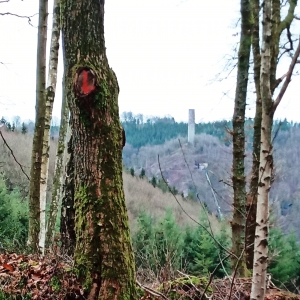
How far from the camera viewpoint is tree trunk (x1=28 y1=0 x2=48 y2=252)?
641 cm

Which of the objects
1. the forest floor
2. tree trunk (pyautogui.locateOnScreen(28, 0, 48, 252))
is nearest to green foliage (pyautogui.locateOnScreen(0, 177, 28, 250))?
tree trunk (pyautogui.locateOnScreen(28, 0, 48, 252))

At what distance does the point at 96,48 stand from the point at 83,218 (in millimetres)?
1279

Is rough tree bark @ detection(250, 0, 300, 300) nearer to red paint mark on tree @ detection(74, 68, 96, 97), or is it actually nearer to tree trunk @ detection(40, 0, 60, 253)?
red paint mark on tree @ detection(74, 68, 96, 97)

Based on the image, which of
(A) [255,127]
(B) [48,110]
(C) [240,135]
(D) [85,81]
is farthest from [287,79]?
(B) [48,110]

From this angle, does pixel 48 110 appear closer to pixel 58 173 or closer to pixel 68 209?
pixel 58 173

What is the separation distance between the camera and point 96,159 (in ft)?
9.43

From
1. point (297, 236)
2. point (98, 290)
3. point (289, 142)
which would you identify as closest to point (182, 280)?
point (98, 290)

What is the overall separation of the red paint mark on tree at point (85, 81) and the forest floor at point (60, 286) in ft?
4.43

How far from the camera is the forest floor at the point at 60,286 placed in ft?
9.84

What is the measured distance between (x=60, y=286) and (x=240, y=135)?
423cm

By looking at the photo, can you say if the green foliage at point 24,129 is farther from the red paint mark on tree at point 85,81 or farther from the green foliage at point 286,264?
the red paint mark on tree at point 85,81

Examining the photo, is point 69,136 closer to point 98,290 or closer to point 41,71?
point 98,290

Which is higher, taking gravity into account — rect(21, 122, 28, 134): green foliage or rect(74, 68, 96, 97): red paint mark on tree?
rect(74, 68, 96, 97): red paint mark on tree

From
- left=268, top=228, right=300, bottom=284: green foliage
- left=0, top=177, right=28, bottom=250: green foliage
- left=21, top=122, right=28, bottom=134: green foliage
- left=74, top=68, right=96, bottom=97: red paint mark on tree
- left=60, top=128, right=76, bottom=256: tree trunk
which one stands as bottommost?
left=268, top=228, right=300, bottom=284: green foliage
